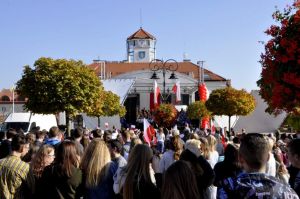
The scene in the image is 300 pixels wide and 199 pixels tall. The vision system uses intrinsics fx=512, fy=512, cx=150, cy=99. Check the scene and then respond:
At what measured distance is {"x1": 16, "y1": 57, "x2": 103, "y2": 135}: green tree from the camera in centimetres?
2448

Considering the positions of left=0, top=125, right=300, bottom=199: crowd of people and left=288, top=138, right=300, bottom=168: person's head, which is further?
left=288, top=138, right=300, bottom=168: person's head

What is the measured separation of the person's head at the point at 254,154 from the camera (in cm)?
391

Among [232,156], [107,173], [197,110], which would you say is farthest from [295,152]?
[197,110]

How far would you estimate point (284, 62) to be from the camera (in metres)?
8.09

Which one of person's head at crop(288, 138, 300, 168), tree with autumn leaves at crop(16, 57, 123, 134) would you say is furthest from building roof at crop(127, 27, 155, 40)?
person's head at crop(288, 138, 300, 168)

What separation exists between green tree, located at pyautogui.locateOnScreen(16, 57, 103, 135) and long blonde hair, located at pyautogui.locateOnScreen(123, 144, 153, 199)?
1907cm

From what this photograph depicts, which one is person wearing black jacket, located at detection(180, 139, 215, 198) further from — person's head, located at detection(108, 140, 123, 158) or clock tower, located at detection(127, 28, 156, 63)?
clock tower, located at detection(127, 28, 156, 63)

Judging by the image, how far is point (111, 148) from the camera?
7.49 metres

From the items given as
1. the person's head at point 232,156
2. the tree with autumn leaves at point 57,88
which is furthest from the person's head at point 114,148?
the tree with autumn leaves at point 57,88

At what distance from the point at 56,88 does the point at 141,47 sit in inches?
3504

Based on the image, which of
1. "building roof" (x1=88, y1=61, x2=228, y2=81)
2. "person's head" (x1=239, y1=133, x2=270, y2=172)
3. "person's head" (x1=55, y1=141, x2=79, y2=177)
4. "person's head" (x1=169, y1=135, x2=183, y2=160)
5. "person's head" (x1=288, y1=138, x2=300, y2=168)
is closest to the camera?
"person's head" (x1=239, y1=133, x2=270, y2=172)

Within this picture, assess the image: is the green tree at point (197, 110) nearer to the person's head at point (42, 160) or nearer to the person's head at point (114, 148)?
the person's head at point (114, 148)

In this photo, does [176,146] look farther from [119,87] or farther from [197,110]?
[119,87]

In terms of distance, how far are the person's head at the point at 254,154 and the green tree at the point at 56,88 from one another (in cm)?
2101
